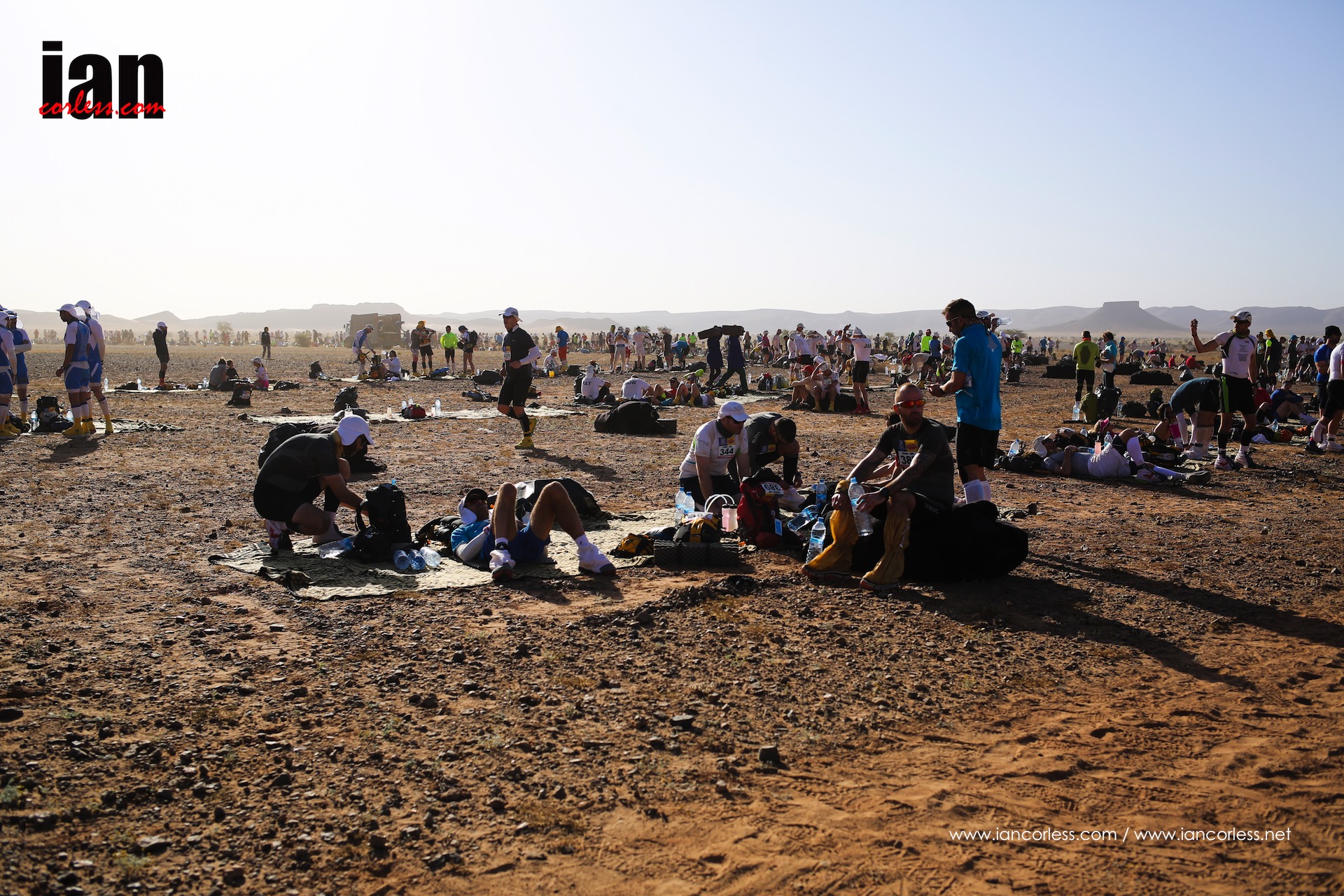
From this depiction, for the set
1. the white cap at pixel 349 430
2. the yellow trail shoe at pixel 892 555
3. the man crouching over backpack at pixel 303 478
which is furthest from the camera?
the white cap at pixel 349 430

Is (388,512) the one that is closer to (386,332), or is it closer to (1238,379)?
(1238,379)

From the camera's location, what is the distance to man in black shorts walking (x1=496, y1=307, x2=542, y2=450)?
1429 centimetres

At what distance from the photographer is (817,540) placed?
7.38 meters

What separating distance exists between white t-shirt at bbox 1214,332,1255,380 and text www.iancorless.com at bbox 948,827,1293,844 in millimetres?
10611

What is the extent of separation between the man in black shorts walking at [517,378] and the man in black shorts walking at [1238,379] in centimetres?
970

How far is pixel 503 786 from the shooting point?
3939 millimetres

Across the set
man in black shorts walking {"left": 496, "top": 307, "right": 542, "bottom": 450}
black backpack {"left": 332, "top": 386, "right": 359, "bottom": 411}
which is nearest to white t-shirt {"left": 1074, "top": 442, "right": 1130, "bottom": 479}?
man in black shorts walking {"left": 496, "top": 307, "right": 542, "bottom": 450}

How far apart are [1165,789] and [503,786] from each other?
2901mm

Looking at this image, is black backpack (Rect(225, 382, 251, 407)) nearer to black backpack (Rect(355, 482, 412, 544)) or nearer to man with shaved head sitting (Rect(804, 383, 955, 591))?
black backpack (Rect(355, 482, 412, 544))

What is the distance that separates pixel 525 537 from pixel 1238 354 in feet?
35.0

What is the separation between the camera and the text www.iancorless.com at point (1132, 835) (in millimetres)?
3574

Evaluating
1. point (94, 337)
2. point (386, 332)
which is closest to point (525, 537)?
point (94, 337)

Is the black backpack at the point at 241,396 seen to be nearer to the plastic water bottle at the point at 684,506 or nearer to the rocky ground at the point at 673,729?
the rocky ground at the point at 673,729

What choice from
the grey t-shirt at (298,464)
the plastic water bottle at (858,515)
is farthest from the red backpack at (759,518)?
the grey t-shirt at (298,464)
